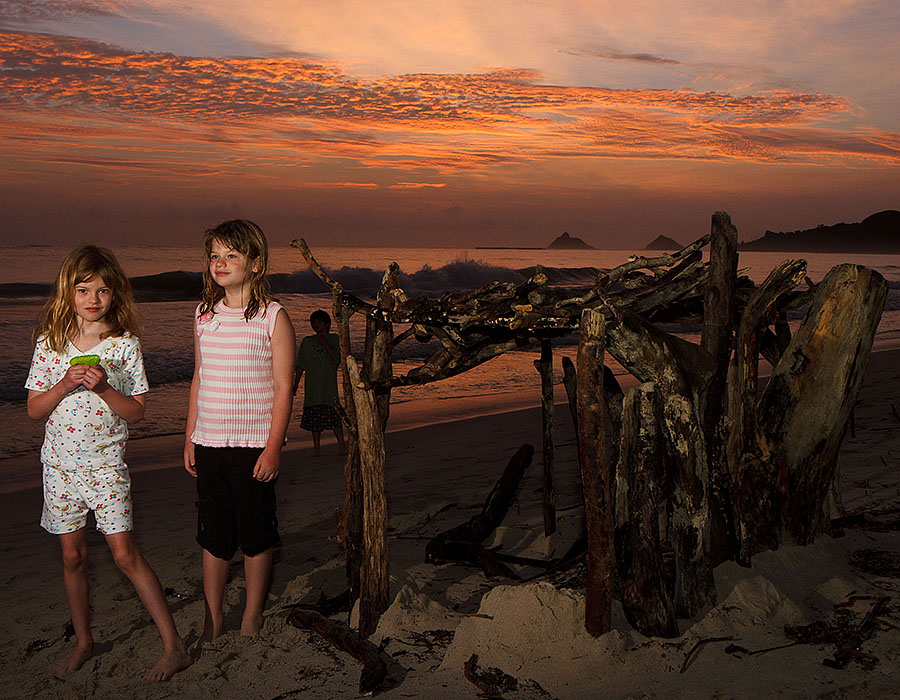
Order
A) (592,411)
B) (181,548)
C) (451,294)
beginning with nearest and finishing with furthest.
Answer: (592,411), (451,294), (181,548)

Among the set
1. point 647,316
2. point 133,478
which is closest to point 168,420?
point 133,478

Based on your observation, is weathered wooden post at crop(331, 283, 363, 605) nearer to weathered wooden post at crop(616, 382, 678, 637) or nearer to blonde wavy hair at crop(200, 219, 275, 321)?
blonde wavy hair at crop(200, 219, 275, 321)

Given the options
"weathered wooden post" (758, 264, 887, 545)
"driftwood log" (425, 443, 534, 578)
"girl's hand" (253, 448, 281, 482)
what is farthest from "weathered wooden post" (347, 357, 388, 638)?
"weathered wooden post" (758, 264, 887, 545)

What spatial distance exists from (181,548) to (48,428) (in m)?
2.63

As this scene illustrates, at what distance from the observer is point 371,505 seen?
4.26m

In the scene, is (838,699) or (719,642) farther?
(719,642)

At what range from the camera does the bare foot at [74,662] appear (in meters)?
4.28

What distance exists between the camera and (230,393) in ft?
13.8

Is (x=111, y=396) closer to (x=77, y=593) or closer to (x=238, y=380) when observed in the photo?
(x=238, y=380)

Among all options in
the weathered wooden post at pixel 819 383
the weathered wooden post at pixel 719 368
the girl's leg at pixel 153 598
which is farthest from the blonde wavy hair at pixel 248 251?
the weathered wooden post at pixel 819 383

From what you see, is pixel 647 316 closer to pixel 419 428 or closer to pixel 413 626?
pixel 413 626

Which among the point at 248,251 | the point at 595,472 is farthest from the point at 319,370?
the point at 595,472

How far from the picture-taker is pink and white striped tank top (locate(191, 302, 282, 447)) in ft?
13.8

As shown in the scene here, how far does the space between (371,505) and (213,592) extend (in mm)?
1085
